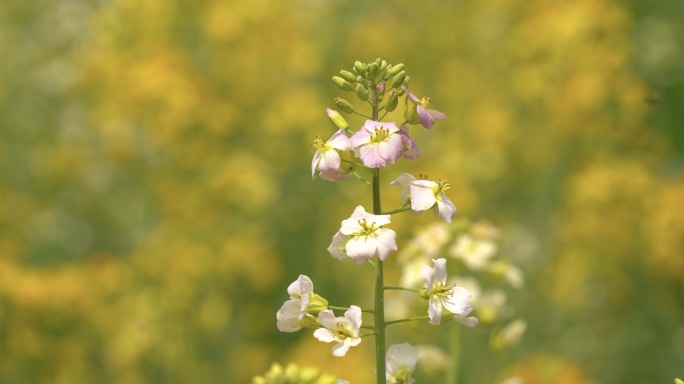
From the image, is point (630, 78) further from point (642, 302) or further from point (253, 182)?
point (253, 182)

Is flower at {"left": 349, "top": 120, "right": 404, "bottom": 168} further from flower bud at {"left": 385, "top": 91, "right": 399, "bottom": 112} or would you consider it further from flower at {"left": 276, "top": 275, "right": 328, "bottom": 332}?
flower at {"left": 276, "top": 275, "right": 328, "bottom": 332}

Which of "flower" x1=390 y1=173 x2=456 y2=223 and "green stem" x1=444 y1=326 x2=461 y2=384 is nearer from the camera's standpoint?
"flower" x1=390 y1=173 x2=456 y2=223

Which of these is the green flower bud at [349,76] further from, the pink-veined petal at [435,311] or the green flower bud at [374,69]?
the pink-veined petal at [435,311]

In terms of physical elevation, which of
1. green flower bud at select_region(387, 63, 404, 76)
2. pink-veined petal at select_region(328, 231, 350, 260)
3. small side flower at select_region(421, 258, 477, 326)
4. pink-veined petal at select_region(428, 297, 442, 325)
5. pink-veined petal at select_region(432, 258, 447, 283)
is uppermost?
green flower bud at select_region(387, 63, 404, 76)

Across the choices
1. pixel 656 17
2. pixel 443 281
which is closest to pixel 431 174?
pixel 656 17

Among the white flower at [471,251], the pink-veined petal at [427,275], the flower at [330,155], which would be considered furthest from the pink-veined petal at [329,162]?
the white flower at [471,251]

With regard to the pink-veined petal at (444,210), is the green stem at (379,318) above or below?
below

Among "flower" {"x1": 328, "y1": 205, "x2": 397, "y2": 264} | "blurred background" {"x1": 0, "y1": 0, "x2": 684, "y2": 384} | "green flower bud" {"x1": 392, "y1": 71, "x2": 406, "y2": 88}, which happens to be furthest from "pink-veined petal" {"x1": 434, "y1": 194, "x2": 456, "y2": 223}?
"blurred background" {"x1": 0, "y1": 0, "x2": 684, "y2": 384}

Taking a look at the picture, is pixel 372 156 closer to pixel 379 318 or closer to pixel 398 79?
pixel 398 79
